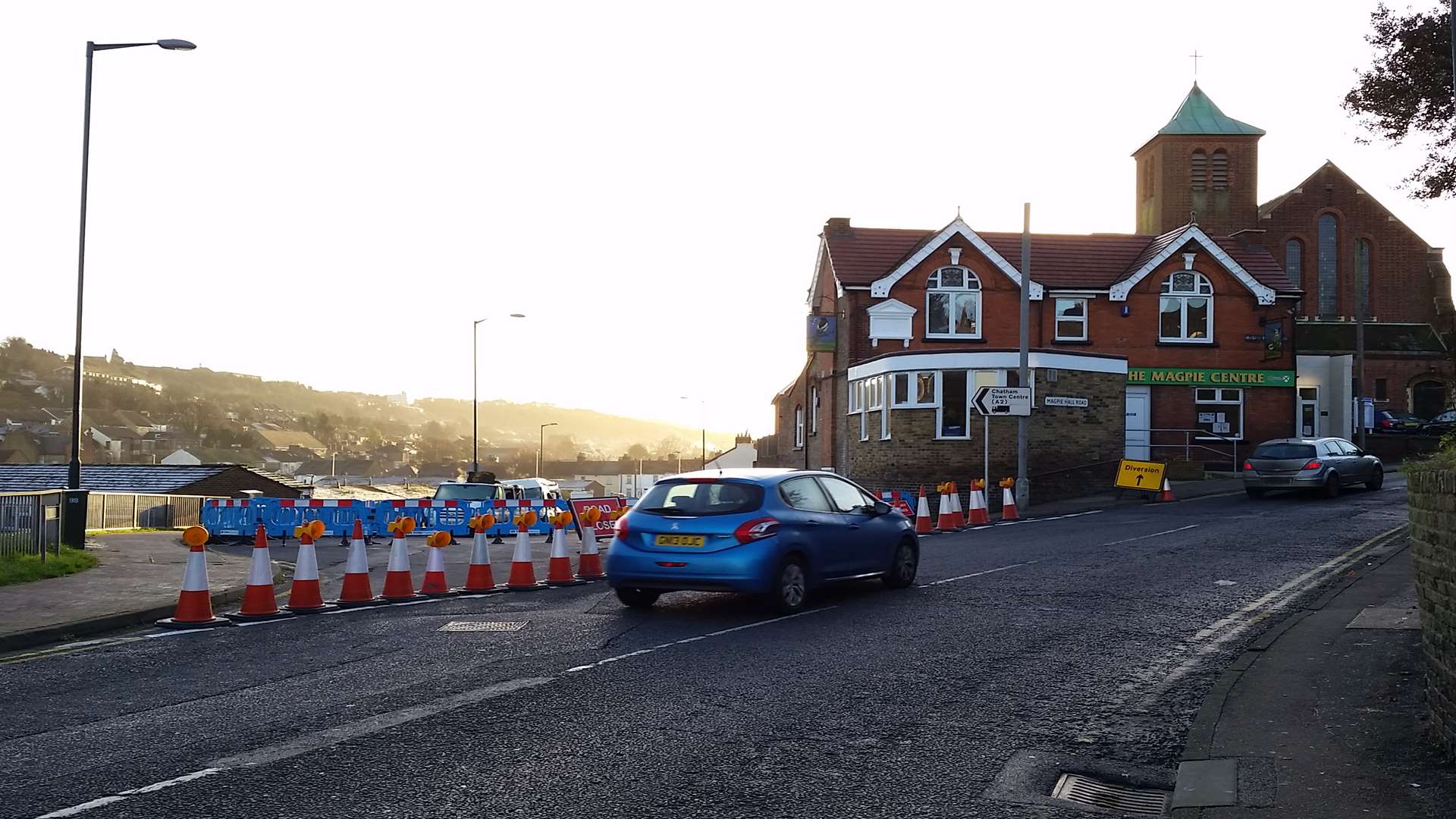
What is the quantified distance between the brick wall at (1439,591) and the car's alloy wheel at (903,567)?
7.20 meters

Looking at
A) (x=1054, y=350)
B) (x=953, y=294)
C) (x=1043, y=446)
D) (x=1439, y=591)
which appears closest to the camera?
(x=1439, y=591)

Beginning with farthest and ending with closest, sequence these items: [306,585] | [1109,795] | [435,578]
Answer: [435,578] → [306,585] → [1109,795]

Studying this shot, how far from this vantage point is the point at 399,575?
13922 millimetres

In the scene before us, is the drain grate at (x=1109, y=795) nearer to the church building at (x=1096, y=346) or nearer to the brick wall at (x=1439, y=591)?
the brick wall at (x=1439, y=591)

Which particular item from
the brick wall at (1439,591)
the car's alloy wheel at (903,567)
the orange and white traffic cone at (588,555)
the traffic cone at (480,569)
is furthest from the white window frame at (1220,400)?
the brick wall at (1439,591)

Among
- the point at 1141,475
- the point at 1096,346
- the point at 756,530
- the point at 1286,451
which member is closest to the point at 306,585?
the point at 756,530

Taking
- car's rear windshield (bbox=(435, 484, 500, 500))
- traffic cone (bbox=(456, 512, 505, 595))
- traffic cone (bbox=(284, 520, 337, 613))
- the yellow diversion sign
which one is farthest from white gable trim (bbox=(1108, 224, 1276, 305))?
traffic cone (bbox=(284, 520, 337, 613))

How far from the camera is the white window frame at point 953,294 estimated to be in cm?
4150

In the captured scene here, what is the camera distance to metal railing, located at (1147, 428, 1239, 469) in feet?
127

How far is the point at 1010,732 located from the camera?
7.02 metres

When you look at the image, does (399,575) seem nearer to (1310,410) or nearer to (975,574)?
(975,574)

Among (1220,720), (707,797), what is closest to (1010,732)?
(1220,720)

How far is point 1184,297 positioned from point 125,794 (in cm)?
4071

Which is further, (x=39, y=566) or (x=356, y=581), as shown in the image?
(x=39, y=566)
